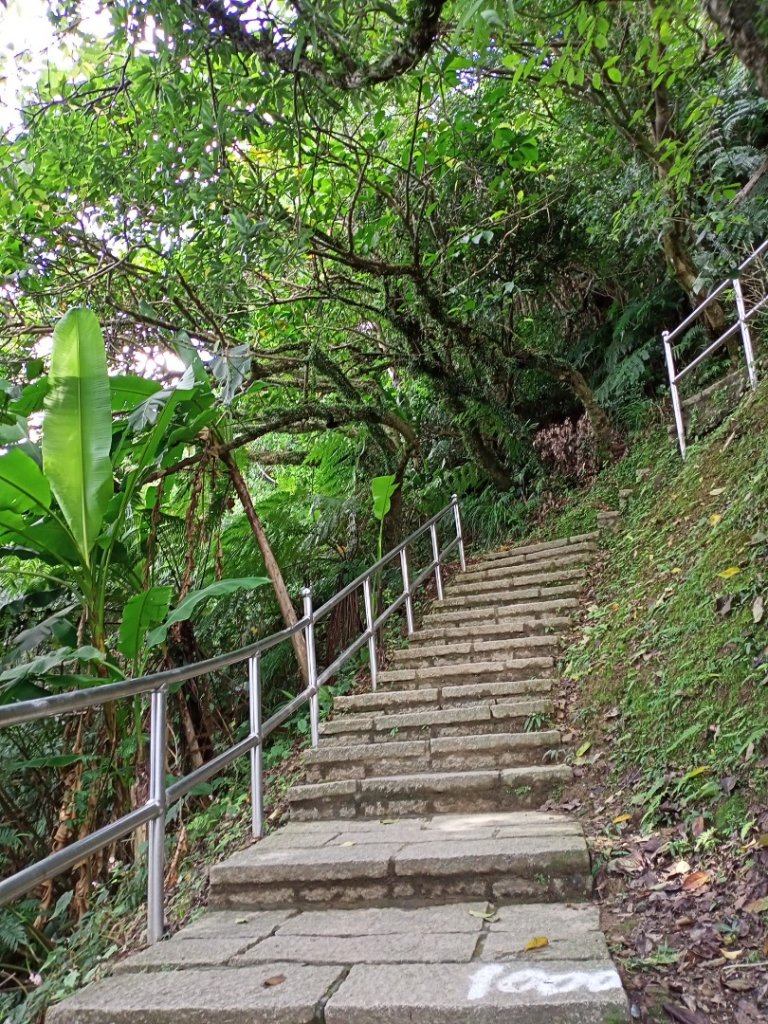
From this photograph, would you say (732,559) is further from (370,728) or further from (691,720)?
(370,728)

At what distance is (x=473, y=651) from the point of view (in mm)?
5477

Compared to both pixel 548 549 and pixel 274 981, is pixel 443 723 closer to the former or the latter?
pixel 274 981

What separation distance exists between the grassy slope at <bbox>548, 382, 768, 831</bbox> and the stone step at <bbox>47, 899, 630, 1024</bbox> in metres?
0.83

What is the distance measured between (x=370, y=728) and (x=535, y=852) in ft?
6.66

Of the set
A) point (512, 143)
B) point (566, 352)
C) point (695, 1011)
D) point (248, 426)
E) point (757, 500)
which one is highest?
point (512, 143)

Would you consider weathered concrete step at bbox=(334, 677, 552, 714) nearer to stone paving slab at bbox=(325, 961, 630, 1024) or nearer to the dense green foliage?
the dense green foliage

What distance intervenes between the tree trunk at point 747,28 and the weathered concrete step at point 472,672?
12.3ft

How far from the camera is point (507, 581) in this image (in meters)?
6.72

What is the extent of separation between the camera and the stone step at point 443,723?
4223mm

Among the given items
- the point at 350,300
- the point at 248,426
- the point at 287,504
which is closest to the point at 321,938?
the point at 248,426

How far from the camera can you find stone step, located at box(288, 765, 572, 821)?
3477 millimetres

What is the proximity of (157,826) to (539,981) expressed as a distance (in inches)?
52.8

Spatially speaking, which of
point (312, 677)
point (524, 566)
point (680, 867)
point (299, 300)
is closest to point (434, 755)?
point (312, 677)

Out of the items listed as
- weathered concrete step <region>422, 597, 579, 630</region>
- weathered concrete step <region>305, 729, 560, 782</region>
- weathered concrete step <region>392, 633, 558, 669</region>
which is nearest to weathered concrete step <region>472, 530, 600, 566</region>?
weathered concrete step <region>422, 597, 579, 630</region>
